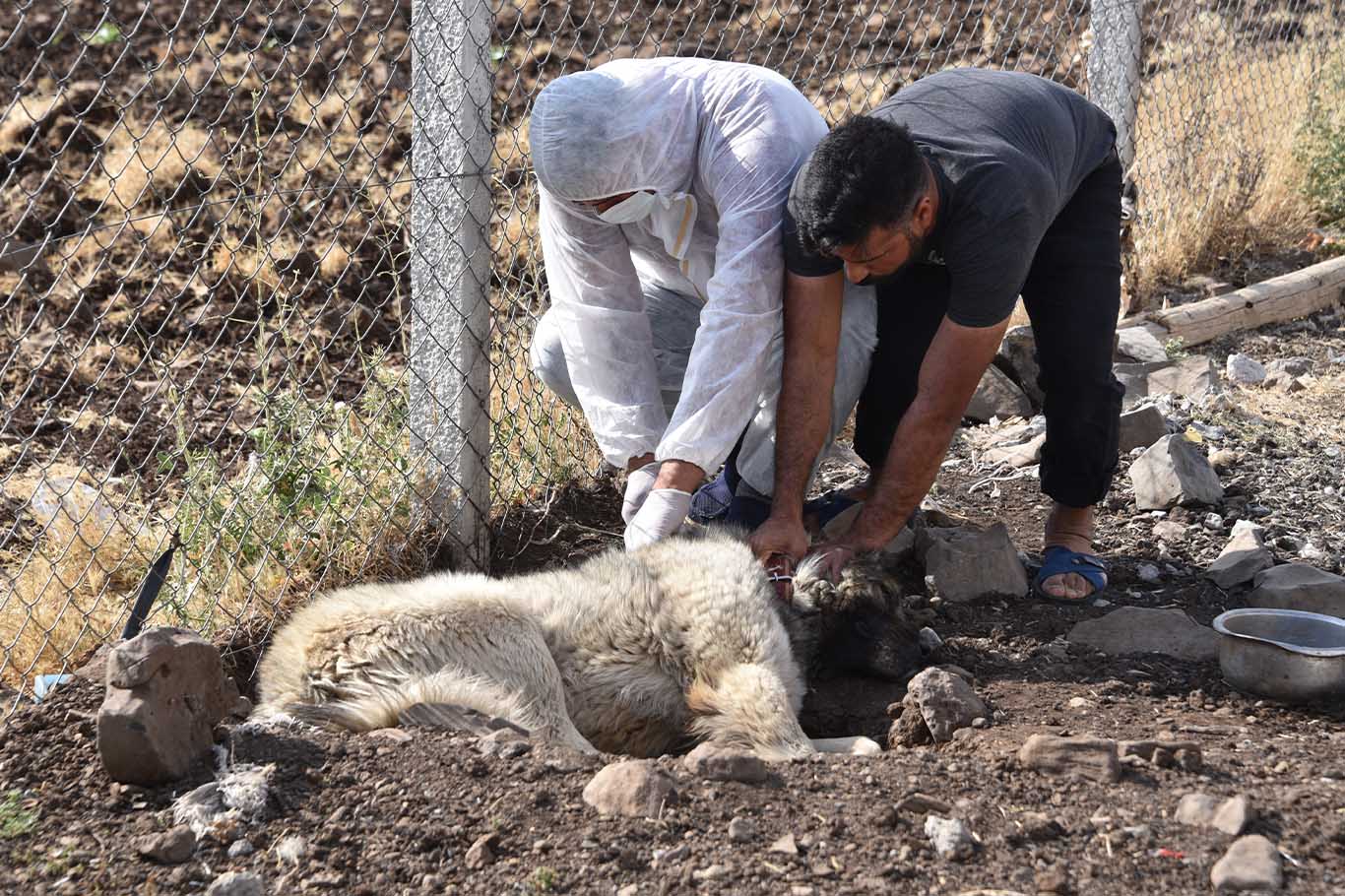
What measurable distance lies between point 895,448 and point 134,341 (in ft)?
15.2

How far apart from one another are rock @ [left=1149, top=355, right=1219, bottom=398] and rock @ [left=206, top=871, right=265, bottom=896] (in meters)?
4.97

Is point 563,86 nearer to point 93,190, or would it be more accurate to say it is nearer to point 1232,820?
point 1232,820

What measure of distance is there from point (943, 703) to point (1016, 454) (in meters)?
2.34

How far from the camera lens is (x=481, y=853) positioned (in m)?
2.56

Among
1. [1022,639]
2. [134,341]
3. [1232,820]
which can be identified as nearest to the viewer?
[1232,820]

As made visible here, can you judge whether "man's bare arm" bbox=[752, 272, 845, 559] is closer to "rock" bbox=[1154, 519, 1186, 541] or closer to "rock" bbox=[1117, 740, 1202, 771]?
"rock" bbox=[1117, 740, 1202, 771]

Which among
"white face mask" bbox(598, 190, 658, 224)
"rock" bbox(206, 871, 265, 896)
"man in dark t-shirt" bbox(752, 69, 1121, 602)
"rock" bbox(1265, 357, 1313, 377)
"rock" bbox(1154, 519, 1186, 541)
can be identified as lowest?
"rock" bbox(1154, 519, 1186, 541)

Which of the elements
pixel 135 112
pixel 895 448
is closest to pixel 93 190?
pixel 135 112

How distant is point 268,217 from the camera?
7.70 metres

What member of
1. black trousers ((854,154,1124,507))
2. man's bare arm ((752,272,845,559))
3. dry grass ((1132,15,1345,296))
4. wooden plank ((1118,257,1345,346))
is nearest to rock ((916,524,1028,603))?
black trousers ((854,154,1124,507))

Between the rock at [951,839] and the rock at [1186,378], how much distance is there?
4.06 metres

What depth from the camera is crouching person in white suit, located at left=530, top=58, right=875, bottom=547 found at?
12.3ft

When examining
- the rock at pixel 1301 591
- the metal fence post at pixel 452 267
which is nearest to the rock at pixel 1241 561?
the rock at pixel 1301 591

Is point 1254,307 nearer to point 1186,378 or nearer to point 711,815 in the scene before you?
point 1186,378
